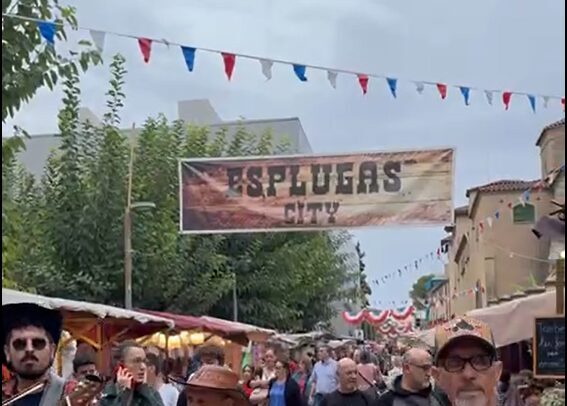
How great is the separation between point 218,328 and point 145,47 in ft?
28.0

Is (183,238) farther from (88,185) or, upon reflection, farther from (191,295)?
(88,185)

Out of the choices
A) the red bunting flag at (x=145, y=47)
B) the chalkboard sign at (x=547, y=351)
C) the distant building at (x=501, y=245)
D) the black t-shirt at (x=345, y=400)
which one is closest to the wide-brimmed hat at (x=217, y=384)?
the chalkboard sign at (x=547, y=351)

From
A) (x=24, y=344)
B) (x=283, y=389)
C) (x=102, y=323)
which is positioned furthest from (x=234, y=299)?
→ (x=24, y=344)

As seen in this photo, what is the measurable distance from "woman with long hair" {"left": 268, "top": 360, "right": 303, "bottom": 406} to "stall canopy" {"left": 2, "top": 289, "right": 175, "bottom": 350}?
186cm

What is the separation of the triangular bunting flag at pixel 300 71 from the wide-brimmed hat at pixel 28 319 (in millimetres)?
6720

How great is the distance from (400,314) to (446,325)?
6249 cm

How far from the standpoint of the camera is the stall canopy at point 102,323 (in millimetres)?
10005

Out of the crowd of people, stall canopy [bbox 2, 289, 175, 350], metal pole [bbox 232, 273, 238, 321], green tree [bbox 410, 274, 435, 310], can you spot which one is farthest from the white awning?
green tree [bbox 410, 274, 435, 310]

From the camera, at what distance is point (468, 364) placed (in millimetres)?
2750

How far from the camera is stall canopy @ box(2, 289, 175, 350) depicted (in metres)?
10.0

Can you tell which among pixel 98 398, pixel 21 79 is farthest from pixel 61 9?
pixel 98 398

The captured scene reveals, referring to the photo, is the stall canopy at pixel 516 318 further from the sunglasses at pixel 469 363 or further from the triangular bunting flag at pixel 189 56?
the sunglasses at pixel 469 363

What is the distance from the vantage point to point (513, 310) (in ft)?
36.4

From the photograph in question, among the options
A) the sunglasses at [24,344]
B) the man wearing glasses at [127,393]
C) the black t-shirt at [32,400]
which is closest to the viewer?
the black t-shirt at [32,400]
